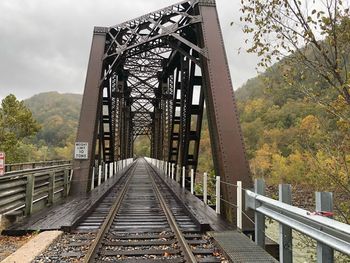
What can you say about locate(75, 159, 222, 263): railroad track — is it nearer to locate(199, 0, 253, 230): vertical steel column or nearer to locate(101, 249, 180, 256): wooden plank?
locate(101, 249, 180, 256): wooden plank

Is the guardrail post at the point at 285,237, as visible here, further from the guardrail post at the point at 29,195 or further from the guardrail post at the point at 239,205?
the guardrail post at the point at 29,195

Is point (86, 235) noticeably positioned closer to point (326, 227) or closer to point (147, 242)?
point (147, 242)

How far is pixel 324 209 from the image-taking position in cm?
310

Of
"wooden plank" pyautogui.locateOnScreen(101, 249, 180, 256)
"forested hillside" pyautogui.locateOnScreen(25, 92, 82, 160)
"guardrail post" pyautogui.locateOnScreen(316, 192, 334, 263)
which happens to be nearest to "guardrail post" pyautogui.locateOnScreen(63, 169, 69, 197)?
"wooden plank" pyautogui.locateOnScreen(101, 249, 180, 256)

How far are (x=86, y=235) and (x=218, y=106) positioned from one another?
4.08 metres

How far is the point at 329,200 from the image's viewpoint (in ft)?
10.2

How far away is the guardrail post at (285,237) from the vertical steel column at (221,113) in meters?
2.23

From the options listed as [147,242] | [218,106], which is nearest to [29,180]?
[147,242]

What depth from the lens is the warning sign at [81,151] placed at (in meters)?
11.8

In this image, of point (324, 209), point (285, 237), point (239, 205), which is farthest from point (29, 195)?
point (324, 209)

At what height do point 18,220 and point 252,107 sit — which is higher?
point 252,107

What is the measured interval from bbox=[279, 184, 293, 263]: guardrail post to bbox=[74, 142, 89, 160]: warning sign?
8.84m

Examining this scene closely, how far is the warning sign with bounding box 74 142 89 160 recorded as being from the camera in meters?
11.8

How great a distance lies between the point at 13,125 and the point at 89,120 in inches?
1200
